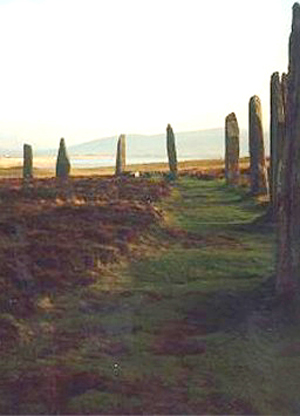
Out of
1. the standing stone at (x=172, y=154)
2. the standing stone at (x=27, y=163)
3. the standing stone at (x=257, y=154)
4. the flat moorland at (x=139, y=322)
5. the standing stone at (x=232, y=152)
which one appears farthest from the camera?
the standing stone at (x=27, y=163)

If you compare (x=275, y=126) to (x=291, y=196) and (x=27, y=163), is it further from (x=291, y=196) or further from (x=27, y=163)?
(x=27, y=163)

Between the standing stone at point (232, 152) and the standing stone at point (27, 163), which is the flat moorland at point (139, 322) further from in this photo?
the standing stone at point (27, 163)

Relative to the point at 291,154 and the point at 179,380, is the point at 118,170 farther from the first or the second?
the point at 179,380

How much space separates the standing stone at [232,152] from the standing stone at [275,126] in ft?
39.1

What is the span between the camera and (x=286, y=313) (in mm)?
11297

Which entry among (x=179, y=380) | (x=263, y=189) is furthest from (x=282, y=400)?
(x=263, y=189)

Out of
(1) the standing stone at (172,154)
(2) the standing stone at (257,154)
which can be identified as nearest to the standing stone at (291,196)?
(2) the standing stone at (257,154)

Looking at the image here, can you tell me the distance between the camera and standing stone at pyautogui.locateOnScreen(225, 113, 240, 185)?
1501 inches

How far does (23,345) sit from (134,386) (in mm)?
2001

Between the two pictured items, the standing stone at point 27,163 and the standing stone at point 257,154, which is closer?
the standing stone at point 257,154

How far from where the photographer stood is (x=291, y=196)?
12.3 metres

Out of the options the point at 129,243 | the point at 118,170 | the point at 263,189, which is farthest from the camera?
the point at 118,170

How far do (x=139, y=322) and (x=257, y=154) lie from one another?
68.0ft

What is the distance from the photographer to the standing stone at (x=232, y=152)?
38.1 meters
